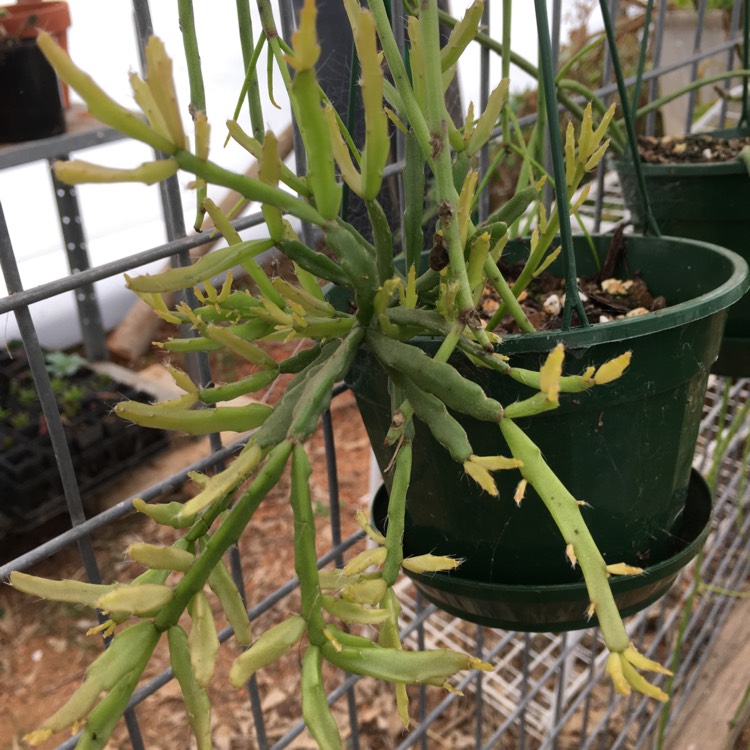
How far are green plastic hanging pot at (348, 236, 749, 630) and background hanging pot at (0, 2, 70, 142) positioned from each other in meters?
1.06

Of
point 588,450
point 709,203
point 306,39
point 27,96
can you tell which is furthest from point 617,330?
point 27,96

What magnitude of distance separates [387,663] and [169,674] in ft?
0.75

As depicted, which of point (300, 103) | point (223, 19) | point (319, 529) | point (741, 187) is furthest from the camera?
point (319, 529)

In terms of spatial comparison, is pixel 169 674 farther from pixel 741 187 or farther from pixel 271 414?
pixel 741 187

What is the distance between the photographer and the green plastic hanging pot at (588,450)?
350 mm

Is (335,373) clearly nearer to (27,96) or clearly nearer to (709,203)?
(709,203)

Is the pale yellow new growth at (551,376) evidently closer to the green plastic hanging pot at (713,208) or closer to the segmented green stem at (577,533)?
the segmented green stem at (577,533)

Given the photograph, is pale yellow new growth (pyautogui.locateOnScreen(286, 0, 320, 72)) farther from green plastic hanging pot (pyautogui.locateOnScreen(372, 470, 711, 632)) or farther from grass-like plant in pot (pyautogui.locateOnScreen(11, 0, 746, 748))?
green plastic hanging pot (pyautogui.locateOnScreen(372, 470, 711, 632))

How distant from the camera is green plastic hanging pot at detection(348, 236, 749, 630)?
0.35 m

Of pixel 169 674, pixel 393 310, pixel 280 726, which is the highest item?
pixel 393 310

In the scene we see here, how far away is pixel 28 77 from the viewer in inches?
51.6

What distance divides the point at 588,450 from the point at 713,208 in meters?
0.34

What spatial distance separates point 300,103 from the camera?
255 mm

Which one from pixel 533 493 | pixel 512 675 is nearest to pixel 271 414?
pixel 533 493
